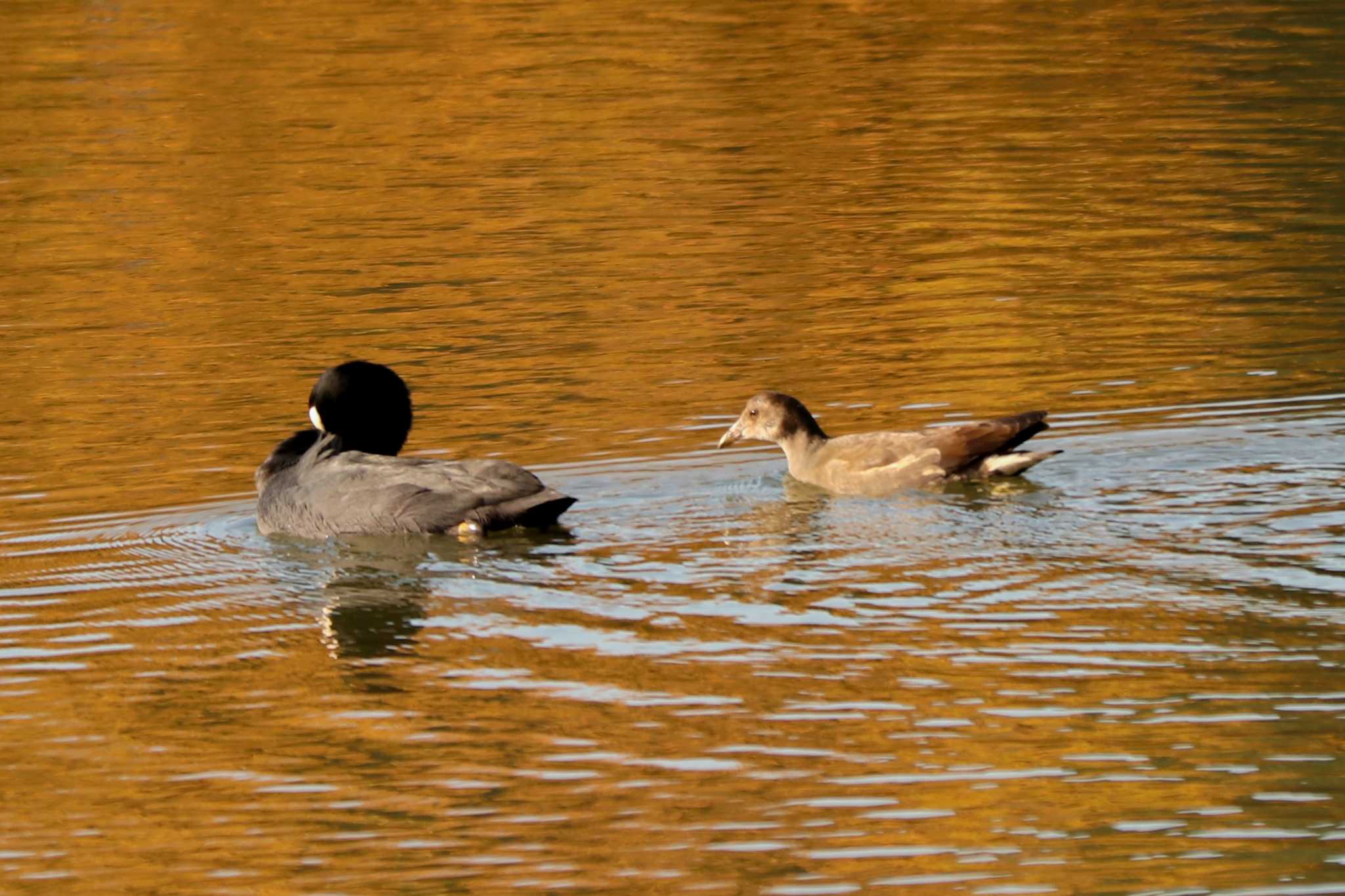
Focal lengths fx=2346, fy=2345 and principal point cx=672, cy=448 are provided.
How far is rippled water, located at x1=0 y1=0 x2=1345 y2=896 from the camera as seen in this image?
771cm

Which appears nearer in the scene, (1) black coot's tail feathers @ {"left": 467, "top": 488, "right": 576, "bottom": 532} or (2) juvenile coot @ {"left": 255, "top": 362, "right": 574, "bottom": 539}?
(1) black coot's tail feathers @ {"left": 467, "top": 488, "right": 576, "bottom": 532}

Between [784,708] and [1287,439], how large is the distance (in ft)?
15.3

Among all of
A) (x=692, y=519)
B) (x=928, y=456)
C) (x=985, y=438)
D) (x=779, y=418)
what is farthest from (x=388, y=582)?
(x=985, y=438)

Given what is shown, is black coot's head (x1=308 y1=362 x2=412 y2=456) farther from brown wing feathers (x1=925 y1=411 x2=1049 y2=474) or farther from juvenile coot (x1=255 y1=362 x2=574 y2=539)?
brown wing feathers (x1=925 y1=411 x2=1049 y2=474)

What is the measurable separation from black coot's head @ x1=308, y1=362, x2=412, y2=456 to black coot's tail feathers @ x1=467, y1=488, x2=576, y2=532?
1.44 metres

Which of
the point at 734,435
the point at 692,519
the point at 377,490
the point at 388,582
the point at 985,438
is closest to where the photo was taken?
the point at 388,582

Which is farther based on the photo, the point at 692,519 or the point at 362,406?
the point at 362,406

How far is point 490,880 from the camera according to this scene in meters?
7.28

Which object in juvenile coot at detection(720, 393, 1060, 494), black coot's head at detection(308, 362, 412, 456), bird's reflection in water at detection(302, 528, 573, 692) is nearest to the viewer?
bird's reflection in water at detection(302, 528, 573, 692)

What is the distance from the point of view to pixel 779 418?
41.5ft

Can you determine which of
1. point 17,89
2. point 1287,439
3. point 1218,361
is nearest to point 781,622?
point 1287,439

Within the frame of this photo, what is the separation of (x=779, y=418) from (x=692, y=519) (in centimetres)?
133

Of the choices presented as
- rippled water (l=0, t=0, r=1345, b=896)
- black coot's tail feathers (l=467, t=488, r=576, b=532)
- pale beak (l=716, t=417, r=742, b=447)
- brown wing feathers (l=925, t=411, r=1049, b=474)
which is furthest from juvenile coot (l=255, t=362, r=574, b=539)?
brown wing feathers (l=925, t=411, r=1049, b=474)

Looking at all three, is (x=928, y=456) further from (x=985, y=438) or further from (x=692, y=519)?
(x=692, y=519)
